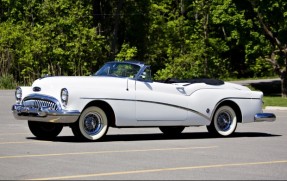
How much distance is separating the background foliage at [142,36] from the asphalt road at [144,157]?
25.1m

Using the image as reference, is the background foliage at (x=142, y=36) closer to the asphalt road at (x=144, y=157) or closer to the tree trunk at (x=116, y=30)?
the tree trunk at (x=116, y=30)

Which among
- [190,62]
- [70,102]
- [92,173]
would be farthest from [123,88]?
[190,62]

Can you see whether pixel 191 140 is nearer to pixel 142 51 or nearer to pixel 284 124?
pixel 284 124

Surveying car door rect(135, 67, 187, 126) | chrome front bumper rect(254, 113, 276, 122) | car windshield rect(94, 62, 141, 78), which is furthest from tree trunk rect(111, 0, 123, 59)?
car door rect(135, 67, 187, 126)

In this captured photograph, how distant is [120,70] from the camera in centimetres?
1573

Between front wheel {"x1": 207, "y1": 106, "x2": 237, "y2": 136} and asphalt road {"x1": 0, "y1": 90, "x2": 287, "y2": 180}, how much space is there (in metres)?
0.26

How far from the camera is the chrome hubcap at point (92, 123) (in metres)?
14.6

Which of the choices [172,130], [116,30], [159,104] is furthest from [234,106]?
[116,30]

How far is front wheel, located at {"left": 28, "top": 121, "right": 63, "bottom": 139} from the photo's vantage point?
15.4 meters

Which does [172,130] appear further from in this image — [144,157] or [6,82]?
[6,82]

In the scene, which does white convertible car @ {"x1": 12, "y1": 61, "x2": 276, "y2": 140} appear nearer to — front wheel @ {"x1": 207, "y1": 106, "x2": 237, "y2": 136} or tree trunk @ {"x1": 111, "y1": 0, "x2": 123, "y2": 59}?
front wheel @ {"x1": 207, "y1": 106, "x2": 237, "y2": 136}

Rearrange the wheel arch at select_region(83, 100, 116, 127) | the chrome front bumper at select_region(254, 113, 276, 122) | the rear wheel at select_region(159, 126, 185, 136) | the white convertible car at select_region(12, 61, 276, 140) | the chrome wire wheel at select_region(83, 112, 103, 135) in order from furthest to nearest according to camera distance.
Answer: the chrome front bumper at select_region(254, 113, 276, 122) < the rear wheel at select_region(159, 126, 185, 136) < the wheel arch at select_region(83, 100, 116, 127) < the chrome wire wheel at select_region(83, 112, 103, 135) < the white convertible car at select_region(12, 61, 276, 140)

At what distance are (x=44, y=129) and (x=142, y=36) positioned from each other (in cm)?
3908

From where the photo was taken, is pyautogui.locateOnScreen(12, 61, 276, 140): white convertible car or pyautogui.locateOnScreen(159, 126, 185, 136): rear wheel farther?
pyautogui.locateOnScreen(159, 126, 185, 136): rear wheel
